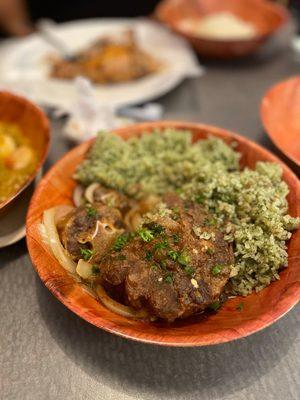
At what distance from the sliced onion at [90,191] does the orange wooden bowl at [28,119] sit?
31cm

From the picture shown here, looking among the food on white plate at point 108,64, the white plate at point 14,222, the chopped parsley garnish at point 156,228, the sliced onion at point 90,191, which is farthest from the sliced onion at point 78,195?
the food on white plate at point 108,64

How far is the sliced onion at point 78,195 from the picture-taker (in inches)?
74.0

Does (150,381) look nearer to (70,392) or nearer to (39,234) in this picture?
(70,392)

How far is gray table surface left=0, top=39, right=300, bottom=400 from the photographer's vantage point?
144 cm

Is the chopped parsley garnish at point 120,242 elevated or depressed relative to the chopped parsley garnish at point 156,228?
depressed

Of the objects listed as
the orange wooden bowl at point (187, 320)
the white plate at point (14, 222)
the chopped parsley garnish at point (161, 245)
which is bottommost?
the white plate at point (14, 222)

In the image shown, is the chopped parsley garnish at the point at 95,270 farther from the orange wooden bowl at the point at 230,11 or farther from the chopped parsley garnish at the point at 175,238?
the orange wooden bowl at the point at 230,11

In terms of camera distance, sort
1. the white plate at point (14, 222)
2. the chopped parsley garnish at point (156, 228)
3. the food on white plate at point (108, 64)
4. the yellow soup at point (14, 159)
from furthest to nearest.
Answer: the food on white plate at point (108, 64), the yellow soup at point (14, 159), the white plate at point (14, 222), the chopped parsley garnish at point (156, 228)

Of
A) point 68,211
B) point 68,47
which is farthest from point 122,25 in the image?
point 68,211

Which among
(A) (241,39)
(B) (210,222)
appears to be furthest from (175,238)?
(A) (241,39)

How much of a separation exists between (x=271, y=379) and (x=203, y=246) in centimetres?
58

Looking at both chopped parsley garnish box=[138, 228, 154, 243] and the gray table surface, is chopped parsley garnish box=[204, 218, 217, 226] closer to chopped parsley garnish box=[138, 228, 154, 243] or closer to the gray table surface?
chopped parsley garnish box=[138, 228, 154, 243]

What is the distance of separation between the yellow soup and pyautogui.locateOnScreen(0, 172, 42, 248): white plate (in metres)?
0.07

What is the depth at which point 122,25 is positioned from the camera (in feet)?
12.2
